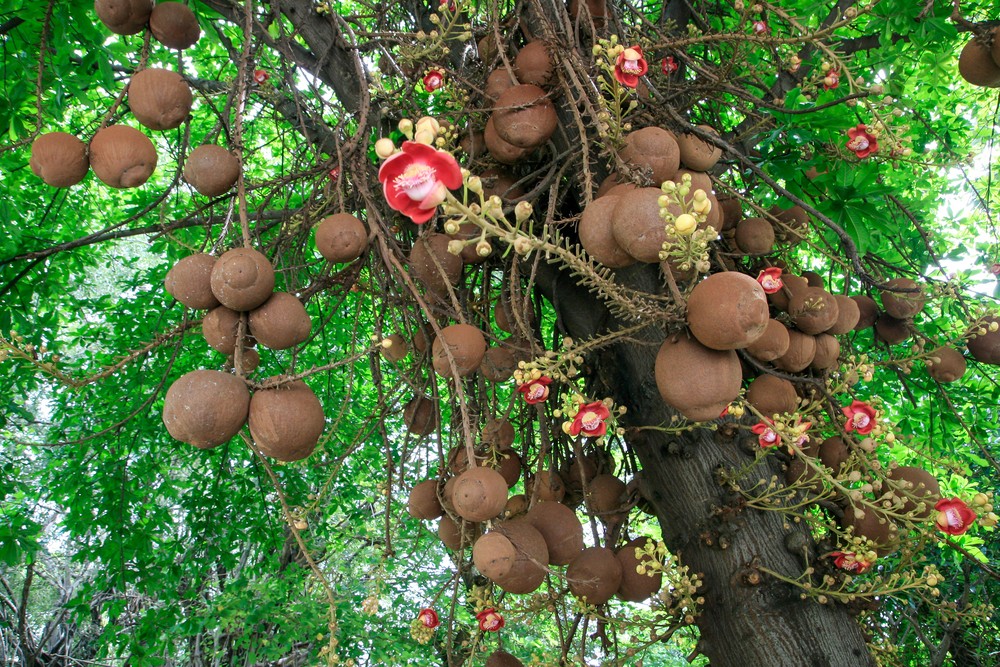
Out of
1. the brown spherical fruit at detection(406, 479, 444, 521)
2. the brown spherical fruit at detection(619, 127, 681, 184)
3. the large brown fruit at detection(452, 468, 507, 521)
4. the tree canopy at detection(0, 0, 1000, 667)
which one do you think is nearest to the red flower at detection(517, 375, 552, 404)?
the tree canopy at detection(0, 0, 1000, 667)

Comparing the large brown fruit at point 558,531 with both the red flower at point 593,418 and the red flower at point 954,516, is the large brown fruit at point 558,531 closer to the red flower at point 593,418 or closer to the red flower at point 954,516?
the red flower at point 593,418

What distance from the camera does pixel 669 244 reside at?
875mm

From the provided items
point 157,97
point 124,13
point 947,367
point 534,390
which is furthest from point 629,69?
point 947,367

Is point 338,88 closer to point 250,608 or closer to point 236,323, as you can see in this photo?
point 236,323

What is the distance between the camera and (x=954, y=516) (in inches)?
46.3

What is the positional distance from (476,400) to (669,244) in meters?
0.81

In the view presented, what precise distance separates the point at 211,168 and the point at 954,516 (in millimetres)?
1344

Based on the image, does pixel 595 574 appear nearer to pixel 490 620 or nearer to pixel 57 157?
pixel 490 620

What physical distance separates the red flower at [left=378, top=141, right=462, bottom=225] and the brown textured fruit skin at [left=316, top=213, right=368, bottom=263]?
0.48 metres

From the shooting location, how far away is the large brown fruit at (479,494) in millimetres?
1091

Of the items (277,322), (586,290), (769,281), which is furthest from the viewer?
(586,290)

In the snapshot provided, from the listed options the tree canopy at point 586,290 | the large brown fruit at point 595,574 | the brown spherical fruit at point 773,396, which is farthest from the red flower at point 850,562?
the large brown fruit at point 595,574

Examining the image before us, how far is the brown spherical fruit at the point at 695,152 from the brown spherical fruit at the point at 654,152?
13 cm

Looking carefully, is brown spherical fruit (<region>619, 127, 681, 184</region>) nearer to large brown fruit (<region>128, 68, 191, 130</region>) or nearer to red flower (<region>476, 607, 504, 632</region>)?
large brown fruit (<region>128, 68, 191, 130</region>)
